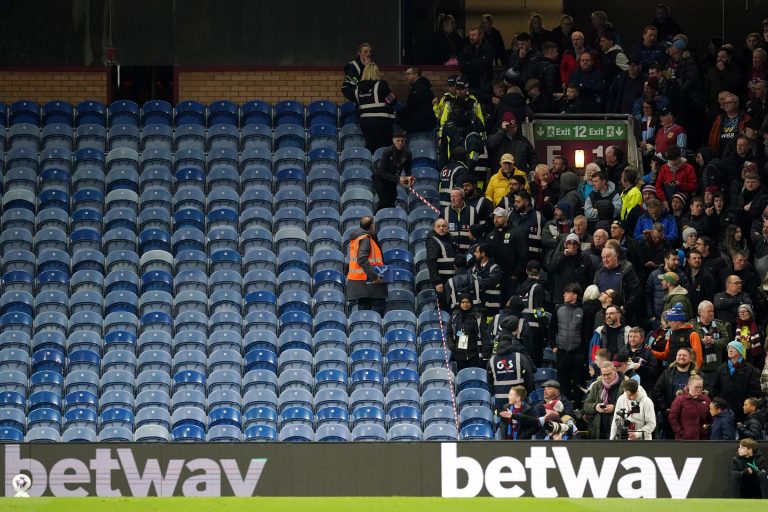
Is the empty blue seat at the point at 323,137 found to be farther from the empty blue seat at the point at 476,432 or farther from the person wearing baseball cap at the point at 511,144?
the empty blue seat at the point at 476,432

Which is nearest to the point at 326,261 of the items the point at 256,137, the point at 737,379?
the point at 256,137

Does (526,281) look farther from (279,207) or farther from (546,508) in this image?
(546,508)

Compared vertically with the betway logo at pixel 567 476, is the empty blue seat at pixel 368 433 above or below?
above

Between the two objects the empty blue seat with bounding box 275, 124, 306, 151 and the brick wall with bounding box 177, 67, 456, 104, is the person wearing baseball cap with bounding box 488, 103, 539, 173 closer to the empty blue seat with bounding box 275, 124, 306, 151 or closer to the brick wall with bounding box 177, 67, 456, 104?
the brick wall with bounding box 177, 67, 456, 104

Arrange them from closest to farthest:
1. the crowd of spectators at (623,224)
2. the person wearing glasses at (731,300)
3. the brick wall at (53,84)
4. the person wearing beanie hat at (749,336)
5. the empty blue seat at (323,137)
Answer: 1. the crowd of spectators at (623,224)
2. the person wearing beanie hat at (749,336)
3. the person wearing glasses at (731,300)
4. the empty blue seat at (323,137)
5. the brick wall at (53,84)

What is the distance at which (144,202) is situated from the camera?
73.4ft

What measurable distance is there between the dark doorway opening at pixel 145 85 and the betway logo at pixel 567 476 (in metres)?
9.71

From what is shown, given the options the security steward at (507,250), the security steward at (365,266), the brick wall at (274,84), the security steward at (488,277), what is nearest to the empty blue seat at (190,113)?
the brick wall at (274,84)

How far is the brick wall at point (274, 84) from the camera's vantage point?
2477cm

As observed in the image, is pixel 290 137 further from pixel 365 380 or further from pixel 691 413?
pixel 691 413

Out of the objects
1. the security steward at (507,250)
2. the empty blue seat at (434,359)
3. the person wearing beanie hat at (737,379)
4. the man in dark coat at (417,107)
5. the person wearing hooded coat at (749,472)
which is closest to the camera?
the person wearing hooded coat at (749,472)

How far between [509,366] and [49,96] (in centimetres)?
980

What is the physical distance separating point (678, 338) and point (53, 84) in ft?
36.9

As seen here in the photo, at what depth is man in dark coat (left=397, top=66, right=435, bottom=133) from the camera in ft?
75.6
